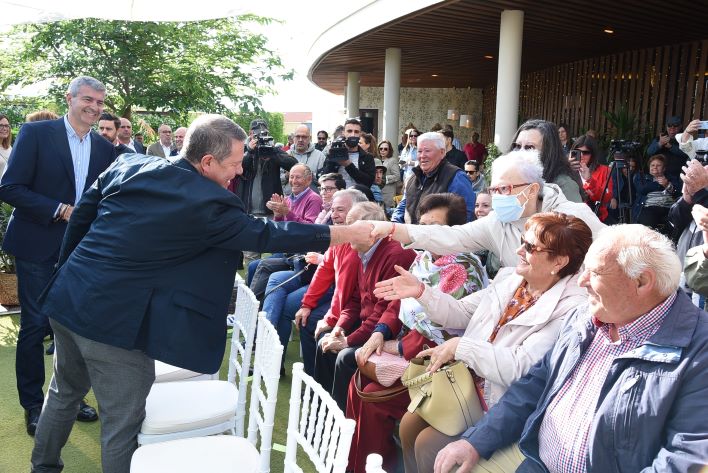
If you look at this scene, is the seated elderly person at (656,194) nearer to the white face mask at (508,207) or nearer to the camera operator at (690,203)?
the camera operator at (690,203)

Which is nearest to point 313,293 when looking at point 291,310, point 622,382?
point 291,310

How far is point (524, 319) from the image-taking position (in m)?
2.32

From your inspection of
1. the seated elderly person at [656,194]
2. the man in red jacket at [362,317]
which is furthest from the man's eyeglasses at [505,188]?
the seated elderly person at [656,194]

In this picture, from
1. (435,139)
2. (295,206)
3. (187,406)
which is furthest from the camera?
(295,206)

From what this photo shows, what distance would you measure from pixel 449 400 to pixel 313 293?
1906 mm

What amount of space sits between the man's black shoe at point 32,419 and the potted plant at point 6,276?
2803 millimetres

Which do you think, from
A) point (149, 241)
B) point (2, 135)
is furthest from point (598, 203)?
point (2, 135)

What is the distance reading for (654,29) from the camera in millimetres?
10359

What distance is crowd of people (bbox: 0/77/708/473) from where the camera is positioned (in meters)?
1.76

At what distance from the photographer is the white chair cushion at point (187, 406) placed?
2446 mm

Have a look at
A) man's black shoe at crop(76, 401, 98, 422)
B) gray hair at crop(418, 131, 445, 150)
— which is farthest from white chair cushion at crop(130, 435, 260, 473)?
gray hair at crop(418, 131, 445, 150)

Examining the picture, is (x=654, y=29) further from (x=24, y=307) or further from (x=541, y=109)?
(x=24, y=307)

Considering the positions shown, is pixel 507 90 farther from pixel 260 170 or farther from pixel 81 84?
pixel 81 84

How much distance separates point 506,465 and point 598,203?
492 cm
